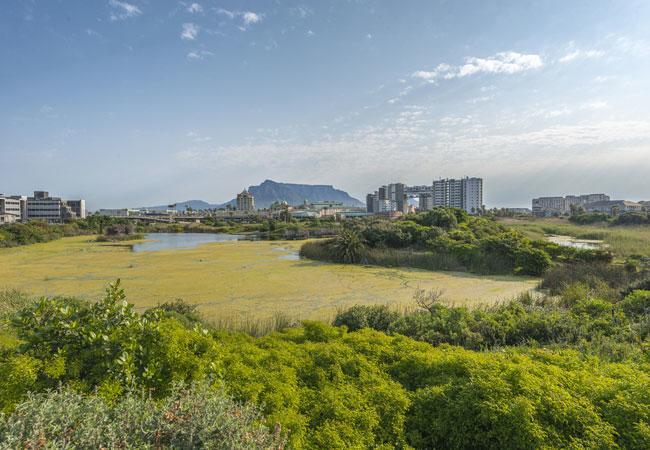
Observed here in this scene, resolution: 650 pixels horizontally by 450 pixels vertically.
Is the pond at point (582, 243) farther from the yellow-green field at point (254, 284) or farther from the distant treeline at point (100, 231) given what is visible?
the distant treeline at point (100, 231)

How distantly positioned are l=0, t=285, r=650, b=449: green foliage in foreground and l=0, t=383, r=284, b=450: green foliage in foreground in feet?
0.13

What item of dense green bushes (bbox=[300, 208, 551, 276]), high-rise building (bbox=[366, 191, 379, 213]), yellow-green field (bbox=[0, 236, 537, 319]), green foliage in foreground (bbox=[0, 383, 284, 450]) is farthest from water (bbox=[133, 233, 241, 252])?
high-rise building (bbox=[366, 191, 379, 213])

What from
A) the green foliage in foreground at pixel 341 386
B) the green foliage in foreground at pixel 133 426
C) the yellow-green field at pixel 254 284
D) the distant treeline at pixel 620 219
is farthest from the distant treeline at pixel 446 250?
the distant treeline at pixel 620 219

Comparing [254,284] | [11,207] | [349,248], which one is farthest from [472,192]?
[11,207]

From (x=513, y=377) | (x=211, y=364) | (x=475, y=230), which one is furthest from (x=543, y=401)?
(x=475, y=230)

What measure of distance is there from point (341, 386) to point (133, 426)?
174 cm

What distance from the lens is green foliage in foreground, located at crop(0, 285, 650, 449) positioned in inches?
93.5

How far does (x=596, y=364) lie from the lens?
349 centimetres

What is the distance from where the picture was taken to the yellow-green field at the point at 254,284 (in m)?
8.97

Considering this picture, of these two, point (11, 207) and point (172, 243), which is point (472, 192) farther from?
point (11, 207)

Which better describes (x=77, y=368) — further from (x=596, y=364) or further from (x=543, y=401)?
(x=596, y=364)

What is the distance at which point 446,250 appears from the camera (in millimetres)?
16094

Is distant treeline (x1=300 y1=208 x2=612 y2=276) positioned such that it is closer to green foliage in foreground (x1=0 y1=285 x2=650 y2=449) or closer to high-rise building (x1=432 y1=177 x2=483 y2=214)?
green foliage in foreground (x1=0 y1=285 x2=650 y2=449)

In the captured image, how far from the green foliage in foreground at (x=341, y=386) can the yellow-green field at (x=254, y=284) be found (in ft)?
15.0
